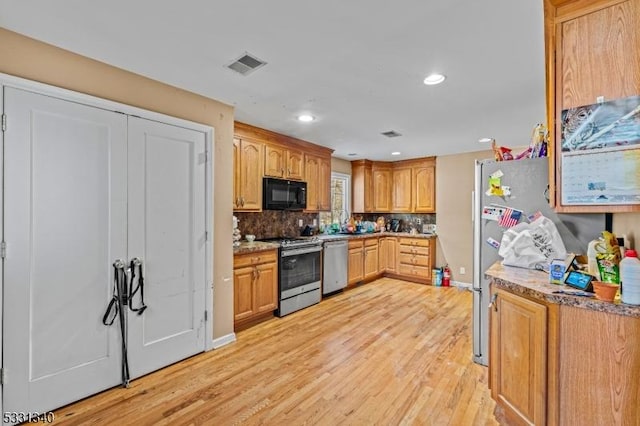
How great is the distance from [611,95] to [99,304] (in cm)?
332

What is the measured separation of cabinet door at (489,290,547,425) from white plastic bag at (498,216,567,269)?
38 centimetres

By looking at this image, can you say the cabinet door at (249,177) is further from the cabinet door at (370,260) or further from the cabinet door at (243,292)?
the cabinet door at (370,260)

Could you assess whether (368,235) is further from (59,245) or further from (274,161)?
(59,245)

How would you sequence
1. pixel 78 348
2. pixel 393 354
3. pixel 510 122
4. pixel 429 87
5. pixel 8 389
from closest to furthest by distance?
pixel 8 389, pixel 78 348, pixel 429 87, pixel 393 354, pixel 510 122

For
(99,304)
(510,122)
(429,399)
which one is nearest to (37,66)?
(99,304)

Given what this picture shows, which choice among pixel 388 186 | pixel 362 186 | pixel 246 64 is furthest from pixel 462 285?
pixel 246 64

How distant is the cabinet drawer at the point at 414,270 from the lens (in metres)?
5.35

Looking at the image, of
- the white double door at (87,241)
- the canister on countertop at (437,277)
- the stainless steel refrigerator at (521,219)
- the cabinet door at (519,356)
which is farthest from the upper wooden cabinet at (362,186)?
the cabinet door at (519,356)

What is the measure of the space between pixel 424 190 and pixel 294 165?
272 cm

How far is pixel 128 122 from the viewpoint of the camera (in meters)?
2.27

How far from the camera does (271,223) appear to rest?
4438 millimetres

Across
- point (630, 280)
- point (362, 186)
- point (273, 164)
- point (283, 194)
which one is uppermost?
point (273, 164)

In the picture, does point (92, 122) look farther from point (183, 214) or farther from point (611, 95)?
point (611, 95)

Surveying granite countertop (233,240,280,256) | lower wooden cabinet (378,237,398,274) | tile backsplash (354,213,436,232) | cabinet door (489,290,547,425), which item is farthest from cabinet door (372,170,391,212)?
cabinet door (489,290,547,425)
